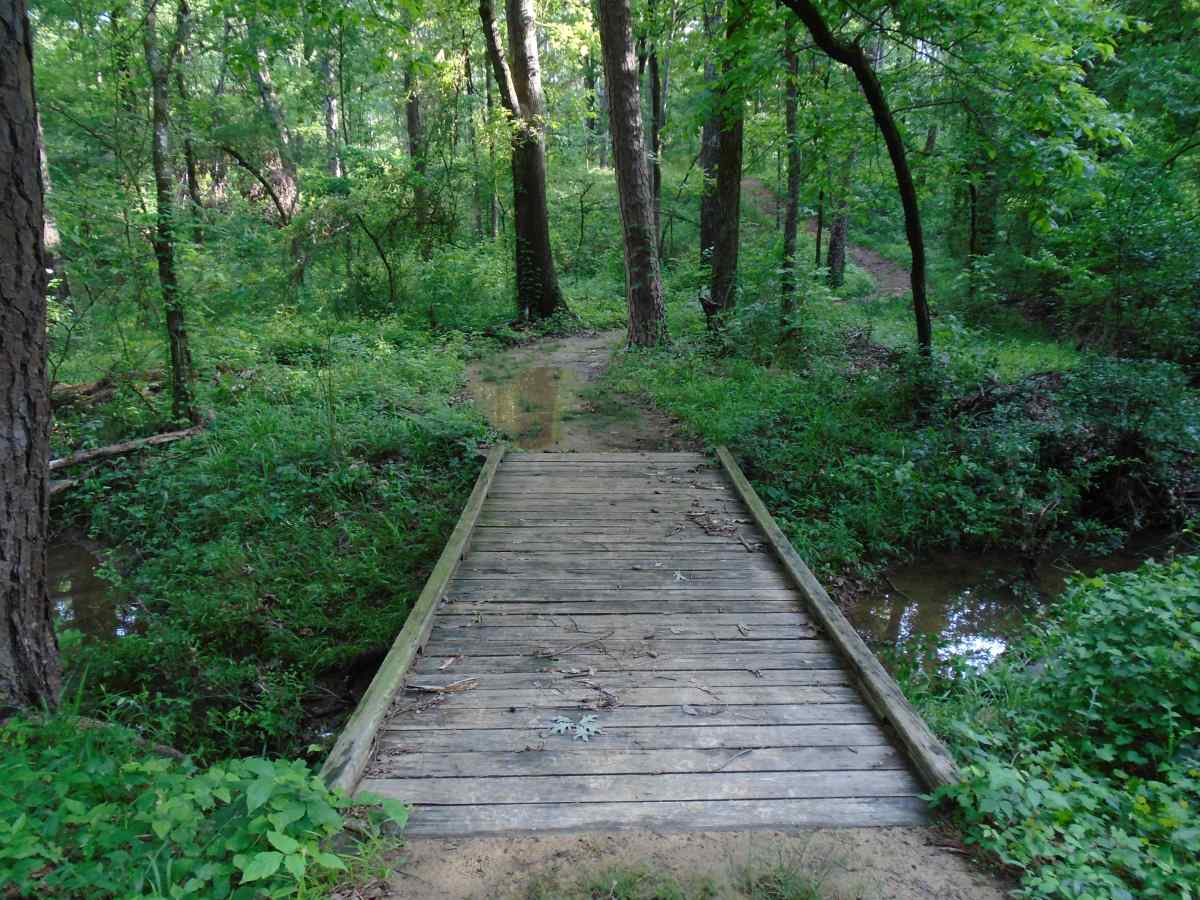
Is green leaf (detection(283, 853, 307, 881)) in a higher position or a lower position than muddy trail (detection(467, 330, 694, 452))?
lower

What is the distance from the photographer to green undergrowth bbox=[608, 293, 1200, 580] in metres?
7.09

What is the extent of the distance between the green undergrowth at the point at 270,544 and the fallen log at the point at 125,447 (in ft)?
0.50

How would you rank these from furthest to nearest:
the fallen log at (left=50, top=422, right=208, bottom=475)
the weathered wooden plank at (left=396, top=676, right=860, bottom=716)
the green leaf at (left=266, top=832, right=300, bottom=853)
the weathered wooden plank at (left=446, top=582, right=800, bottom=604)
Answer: the fallen log at (left=50, top=422, right=208, bottom=475)
the weathered wooden plank at (left=446, top=582, right=800, bottom=604)
the weathered wooden plank at (left=396, top=676, right=860, bottom=716)
the green leaf at (left=266, top=832, right=300, bottom=853)

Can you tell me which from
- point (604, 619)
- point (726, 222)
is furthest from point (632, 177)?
point (604, 619)

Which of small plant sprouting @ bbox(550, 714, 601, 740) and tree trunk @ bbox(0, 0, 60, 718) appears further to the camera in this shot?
small plant sprouting @ bbox(550, 714, 601, 740)

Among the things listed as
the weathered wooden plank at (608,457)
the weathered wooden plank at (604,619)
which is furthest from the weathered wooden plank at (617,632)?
the weathered wooden plank at (608,457)

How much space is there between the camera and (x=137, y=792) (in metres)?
2.66

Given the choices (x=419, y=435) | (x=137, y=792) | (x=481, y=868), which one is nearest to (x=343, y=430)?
(x=419, y=435)

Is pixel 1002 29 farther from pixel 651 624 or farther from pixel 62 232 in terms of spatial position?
pixel 62 232

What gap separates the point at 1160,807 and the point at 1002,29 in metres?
7.17

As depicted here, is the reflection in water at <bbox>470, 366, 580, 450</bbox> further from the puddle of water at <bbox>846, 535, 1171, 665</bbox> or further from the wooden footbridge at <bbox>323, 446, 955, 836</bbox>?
the puddle of water at <bbox>846, 535, 1171, 665</bbox>

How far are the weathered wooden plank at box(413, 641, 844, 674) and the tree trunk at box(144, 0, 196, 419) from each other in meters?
6.54

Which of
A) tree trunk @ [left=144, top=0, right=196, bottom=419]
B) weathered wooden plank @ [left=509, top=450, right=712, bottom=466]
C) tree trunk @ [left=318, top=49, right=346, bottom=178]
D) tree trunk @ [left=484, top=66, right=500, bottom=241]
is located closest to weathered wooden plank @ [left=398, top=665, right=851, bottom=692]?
weathered wooden plank @ [left=509, top=450, right=712, bottom=466]

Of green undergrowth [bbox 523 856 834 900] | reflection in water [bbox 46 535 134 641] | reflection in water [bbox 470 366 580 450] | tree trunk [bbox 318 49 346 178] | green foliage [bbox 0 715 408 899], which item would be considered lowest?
reflection in water [bbox 46 535 134 641]
